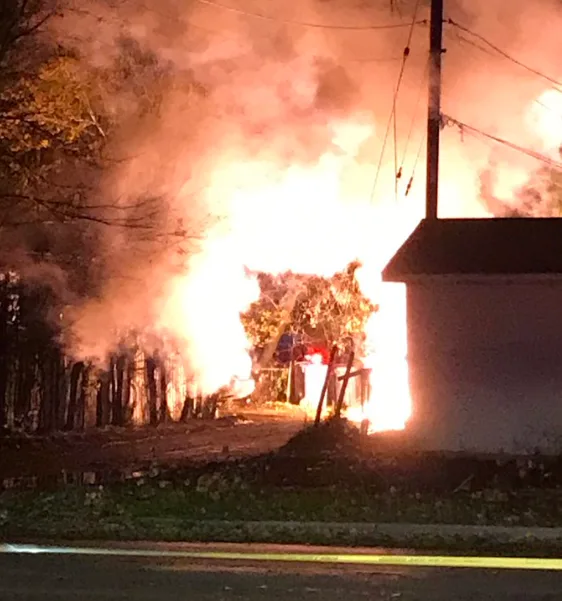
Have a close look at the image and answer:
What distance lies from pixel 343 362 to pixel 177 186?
9540 mm

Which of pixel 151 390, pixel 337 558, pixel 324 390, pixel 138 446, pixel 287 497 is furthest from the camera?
pixel 151 390

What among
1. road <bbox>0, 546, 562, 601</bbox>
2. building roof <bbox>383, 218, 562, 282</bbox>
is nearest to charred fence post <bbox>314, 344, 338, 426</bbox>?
building roof <bbox>383, 218, 562, 282</bbox>

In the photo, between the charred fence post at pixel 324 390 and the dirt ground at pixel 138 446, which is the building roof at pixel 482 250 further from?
the dirt ground at pixel 138 446

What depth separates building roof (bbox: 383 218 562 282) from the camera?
1450 cm

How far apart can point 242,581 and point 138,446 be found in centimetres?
856

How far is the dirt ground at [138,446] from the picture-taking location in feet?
45.2

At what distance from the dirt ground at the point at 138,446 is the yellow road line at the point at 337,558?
4.47m

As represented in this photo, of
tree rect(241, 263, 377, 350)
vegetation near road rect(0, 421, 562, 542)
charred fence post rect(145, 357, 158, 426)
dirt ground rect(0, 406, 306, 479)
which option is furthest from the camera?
tree rect(241, 263, 377, 350)

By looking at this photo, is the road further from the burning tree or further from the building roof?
the burning tree

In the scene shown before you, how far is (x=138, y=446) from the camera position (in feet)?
51.6

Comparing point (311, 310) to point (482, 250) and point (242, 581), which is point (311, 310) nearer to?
point (482, 250)

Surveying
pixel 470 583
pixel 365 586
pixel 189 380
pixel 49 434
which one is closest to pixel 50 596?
pixel 365 586

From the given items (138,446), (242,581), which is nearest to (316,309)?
(138,446)

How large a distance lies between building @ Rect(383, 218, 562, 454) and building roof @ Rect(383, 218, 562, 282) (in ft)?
0.06
